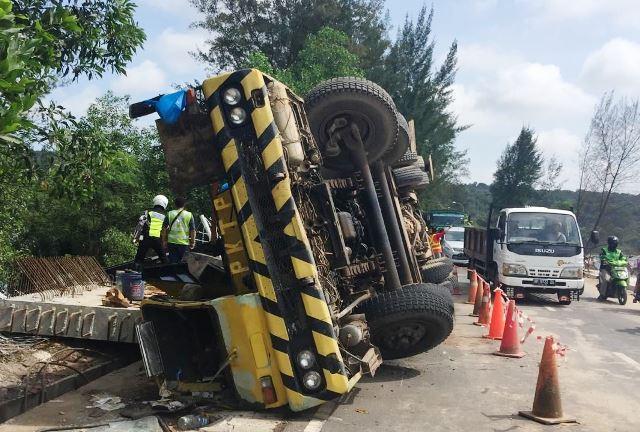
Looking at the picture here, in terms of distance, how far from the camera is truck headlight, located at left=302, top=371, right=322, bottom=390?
4547 millimetres

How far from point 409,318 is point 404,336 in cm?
34

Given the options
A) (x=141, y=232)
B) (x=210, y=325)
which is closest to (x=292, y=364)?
(x=210, y=325)

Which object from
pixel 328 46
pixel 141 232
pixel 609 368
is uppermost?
pixel 328 46

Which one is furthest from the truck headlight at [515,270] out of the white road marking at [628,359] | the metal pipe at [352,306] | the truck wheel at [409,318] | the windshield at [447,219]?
the windshield at [447,219]

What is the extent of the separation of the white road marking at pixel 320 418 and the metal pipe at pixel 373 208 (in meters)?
1.45

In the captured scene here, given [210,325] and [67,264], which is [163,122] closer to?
[210,325]

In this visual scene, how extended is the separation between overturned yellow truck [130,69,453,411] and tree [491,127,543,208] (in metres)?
56.7

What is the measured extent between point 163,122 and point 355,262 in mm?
2384

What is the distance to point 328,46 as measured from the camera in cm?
2481

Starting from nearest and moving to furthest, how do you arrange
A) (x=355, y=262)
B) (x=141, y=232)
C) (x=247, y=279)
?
1. (x=247, y=279)
2. (x=355, y=262)
3. (x=141, y=232)

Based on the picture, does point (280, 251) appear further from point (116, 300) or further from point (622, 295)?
point (622, 295)

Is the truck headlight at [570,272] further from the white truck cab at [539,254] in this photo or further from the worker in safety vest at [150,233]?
the worker in safety vest at [150,233]

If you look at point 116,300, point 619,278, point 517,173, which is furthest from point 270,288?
point 517,173

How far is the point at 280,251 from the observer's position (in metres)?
4.66
